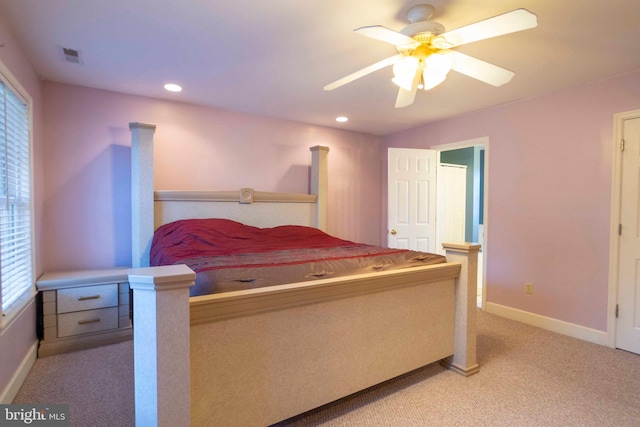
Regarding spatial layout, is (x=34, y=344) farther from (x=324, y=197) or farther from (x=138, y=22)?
(x=324, y=197)

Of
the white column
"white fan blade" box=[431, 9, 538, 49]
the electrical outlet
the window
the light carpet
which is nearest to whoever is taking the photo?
the white column

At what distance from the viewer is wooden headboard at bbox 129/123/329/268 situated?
3014 mm

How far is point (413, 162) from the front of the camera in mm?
4160

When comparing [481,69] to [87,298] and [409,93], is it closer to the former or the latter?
[409,93]

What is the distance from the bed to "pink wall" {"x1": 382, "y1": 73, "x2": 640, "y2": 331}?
1.44 metres

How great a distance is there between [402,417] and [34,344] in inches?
106

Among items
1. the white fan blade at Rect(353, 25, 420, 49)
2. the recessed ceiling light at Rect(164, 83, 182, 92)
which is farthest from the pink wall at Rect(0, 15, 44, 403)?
the white fan blade at Rect(353, 25, 420, 49)

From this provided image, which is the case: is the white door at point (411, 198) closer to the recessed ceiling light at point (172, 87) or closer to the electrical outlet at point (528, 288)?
the electrical outlet at point (528, 288)

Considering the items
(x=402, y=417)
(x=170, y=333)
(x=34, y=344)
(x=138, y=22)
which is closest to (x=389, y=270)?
(x=402, y=417)

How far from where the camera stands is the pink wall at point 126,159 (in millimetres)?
2943

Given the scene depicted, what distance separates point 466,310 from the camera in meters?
2.25

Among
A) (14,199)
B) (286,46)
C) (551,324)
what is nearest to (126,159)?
(14,199)

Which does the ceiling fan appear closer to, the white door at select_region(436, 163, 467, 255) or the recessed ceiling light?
the recessed ceiling light

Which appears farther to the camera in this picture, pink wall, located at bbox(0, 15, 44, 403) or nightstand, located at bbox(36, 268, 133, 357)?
nightstand, located at bbox(36, 268, 133, 357)
